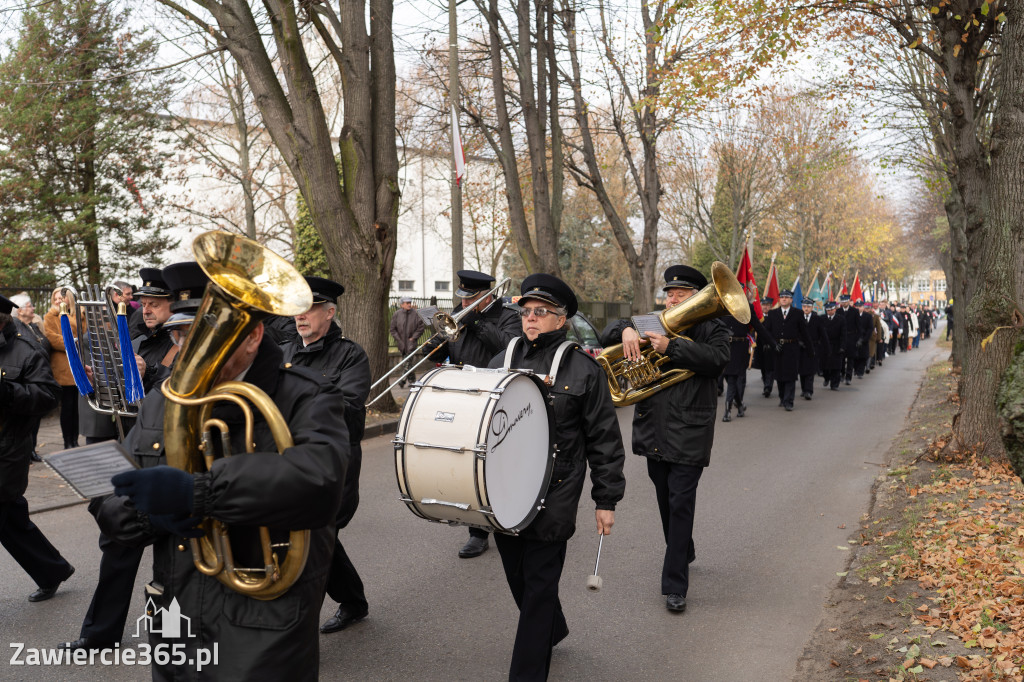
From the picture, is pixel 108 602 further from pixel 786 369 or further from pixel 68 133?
pixel 68 133

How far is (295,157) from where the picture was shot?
36.9 feet

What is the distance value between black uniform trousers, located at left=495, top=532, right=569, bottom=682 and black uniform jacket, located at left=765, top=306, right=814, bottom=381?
1225cm

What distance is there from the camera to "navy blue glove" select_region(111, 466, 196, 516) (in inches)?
84.9

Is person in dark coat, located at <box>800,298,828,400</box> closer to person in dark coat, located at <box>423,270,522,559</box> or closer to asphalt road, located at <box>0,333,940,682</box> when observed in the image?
asphalt road, located at <box>0,333,940,682</box>

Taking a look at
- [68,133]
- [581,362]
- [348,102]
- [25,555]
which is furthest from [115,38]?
[581,362]

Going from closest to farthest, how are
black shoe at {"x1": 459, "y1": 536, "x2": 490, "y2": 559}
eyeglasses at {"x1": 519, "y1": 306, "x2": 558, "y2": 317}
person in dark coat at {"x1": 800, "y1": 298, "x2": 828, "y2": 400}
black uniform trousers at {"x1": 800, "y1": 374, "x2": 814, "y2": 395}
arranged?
eyeglasses at {"x1": 519, "y1": 306, "x2": 558, "y2": 317} → black shoe at {"x1": 459, "y1": 536, "x2": 490, "y2": 559} → person in dark coat at {"x1": 800, "y1": 298, "x2": 828, "y2": 400} → black uniform trousers at {"x1": 800, "y1": 374, "x2": 814, "y2": 395}

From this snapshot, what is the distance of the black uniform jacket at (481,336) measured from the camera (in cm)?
682

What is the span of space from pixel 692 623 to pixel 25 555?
13.1 ft

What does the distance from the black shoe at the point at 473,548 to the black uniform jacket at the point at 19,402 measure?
295cm

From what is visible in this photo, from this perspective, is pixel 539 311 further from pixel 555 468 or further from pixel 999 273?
pixel 999 273

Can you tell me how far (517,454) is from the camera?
376cm

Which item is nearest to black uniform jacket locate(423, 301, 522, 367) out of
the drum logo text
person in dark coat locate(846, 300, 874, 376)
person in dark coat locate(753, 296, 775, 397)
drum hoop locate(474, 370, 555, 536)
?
drum hoop locate(474, 370, 555, 536)

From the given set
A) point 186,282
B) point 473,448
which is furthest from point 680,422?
point 186,282

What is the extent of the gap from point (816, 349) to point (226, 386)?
1742 cm
